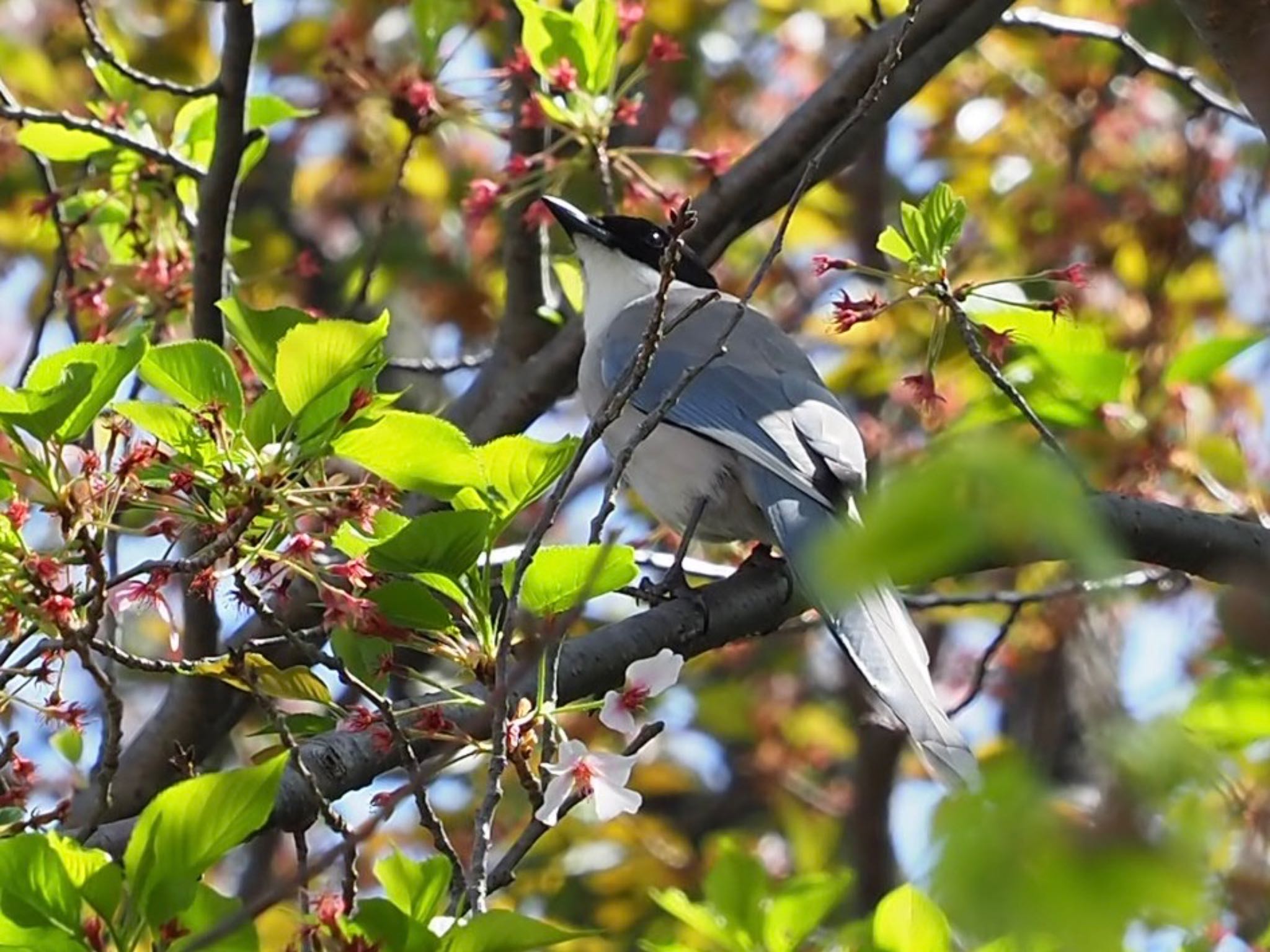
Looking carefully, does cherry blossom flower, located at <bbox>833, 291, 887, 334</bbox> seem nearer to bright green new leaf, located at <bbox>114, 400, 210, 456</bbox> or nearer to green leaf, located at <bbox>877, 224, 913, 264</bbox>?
green leaf, located at <bbox>877, 224, 913, 264</bbox>

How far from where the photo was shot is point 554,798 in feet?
7.48

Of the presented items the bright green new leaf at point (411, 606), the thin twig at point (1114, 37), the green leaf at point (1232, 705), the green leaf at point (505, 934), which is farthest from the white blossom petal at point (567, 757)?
the thin twig at point (1114, 37)

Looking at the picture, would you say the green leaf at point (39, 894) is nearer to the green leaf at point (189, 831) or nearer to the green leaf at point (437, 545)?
the green leaf at point (189, 831)

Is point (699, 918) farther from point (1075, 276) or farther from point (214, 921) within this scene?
point (1075, 276)

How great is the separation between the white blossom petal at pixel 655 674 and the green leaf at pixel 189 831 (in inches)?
25.6

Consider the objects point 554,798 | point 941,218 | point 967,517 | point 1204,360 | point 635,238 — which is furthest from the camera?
point 635,238

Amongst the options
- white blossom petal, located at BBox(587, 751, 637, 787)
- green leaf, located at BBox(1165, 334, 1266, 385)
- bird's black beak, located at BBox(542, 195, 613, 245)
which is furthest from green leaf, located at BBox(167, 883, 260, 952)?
bird's black beak, located at BBox(542, 195, 613, 245)

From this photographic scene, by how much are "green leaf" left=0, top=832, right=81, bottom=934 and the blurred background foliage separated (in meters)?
1.00

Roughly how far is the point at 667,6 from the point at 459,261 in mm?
1336

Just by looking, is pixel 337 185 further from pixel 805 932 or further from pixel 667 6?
pixel 805 932

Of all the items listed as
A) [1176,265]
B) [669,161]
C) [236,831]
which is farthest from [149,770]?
[1176,265]

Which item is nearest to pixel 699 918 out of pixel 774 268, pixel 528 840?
pixel 528 840

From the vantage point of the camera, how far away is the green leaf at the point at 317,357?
2359 millimetres

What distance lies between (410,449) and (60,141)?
5.79 ft
